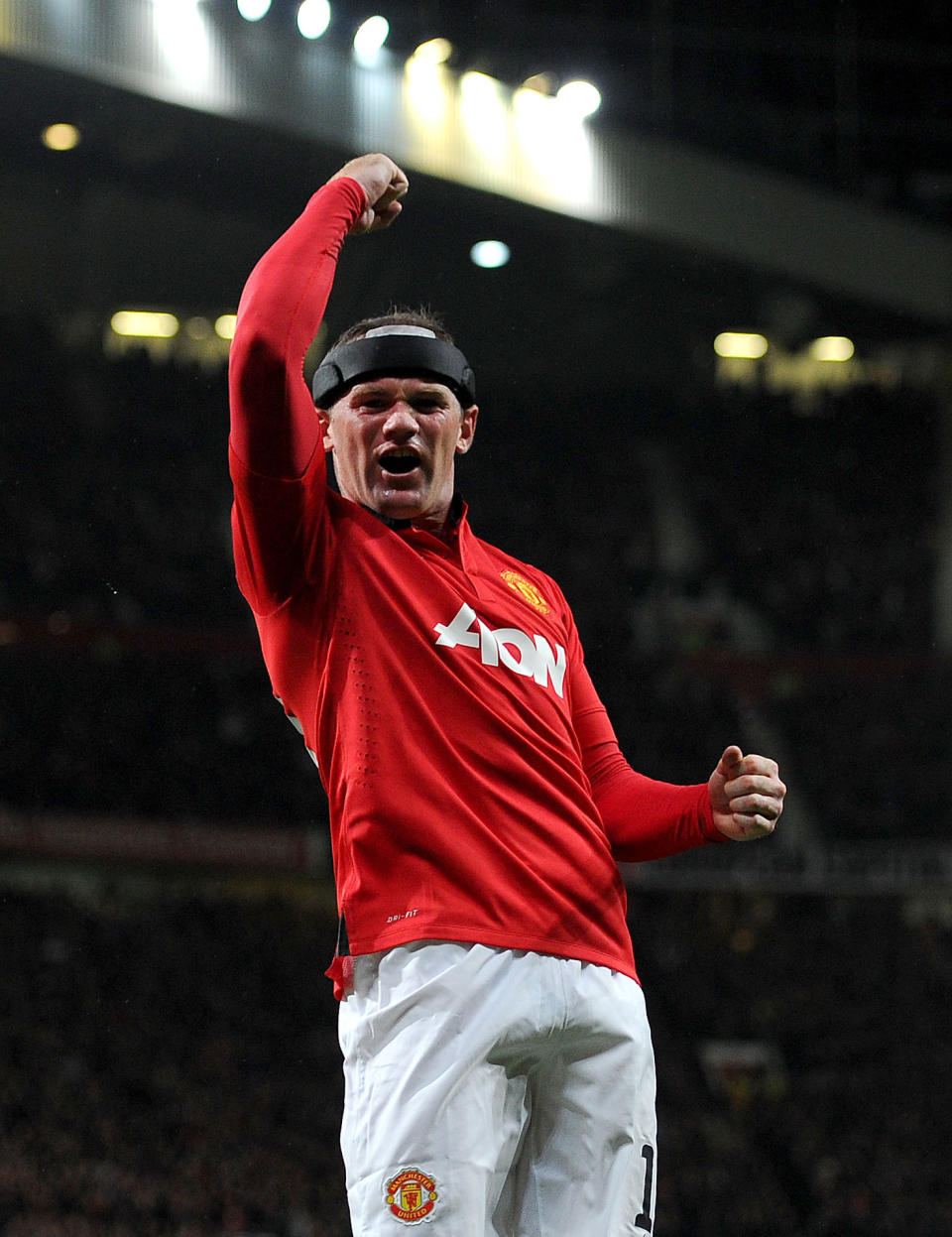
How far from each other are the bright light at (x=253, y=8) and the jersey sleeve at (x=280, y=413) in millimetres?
2688

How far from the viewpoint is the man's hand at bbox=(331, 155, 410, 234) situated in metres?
1.82

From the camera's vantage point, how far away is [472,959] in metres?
1.58

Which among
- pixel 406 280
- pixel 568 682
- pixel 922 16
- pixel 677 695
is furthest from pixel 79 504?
pixel 568 682

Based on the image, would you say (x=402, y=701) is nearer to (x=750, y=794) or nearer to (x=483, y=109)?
(x=750, y=794)

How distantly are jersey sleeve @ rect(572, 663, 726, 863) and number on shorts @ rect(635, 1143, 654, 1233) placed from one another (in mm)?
344

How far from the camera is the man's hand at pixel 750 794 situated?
1.67 m

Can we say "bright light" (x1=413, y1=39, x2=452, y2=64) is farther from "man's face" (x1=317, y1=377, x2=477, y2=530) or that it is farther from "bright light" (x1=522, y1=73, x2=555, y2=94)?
"man's face" (x1=317, y1=377, x2=477, y2=530)

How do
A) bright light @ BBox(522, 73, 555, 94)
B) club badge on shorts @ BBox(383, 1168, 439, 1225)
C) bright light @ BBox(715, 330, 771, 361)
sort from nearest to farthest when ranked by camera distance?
club badge on shorts @ BBox(383, 1168, 439, 1225), bright light @ BBox(522, 73, 555, 94), bright light @ BBox(715, 330, 771, 361)

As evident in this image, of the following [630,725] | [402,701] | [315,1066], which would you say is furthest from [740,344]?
[402,701]

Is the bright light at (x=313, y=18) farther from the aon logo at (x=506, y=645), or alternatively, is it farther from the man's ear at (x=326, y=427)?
the aon logo at (x=506, y=645)

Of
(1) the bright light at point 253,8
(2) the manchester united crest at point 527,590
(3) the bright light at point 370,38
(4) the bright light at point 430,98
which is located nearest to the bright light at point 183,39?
(1) the bright light at point 253,8

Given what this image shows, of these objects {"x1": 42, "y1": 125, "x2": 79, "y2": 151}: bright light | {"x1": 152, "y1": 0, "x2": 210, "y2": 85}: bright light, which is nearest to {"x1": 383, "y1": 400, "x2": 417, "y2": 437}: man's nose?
{"x1": 152, "y1": 0, "x2": 210, "y2": 85}: bright light

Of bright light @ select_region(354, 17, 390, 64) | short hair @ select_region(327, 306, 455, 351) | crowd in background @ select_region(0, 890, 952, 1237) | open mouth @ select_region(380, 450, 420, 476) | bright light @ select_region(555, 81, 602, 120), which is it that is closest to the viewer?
open mouth @ select_region(380, 450, 420, 476)

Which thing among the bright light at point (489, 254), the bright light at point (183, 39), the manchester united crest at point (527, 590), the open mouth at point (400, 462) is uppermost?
the bright light at point (183, 39)
